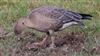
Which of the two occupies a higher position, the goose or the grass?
the goose

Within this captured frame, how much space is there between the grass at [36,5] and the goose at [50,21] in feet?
1.33

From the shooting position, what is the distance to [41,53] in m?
7.18

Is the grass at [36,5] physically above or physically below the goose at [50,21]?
below

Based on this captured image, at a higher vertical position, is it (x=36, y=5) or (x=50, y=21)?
(x=50, y=21)

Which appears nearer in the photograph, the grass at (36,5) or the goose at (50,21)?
the goose at (50,21)

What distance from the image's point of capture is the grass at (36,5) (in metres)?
7.71

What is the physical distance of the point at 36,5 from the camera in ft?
32.0

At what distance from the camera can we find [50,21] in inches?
284

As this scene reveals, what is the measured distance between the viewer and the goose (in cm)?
717

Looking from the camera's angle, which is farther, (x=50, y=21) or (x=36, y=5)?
(x=36, y=5)

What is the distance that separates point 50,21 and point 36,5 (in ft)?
8.51

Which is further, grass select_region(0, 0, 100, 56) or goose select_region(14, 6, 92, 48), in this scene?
grass select_region(0, 0, 100, 56)

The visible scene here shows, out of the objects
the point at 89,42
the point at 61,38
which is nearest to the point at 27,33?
the point at 61,38

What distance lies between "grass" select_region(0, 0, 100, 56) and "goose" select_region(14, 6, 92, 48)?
0.40 metres
